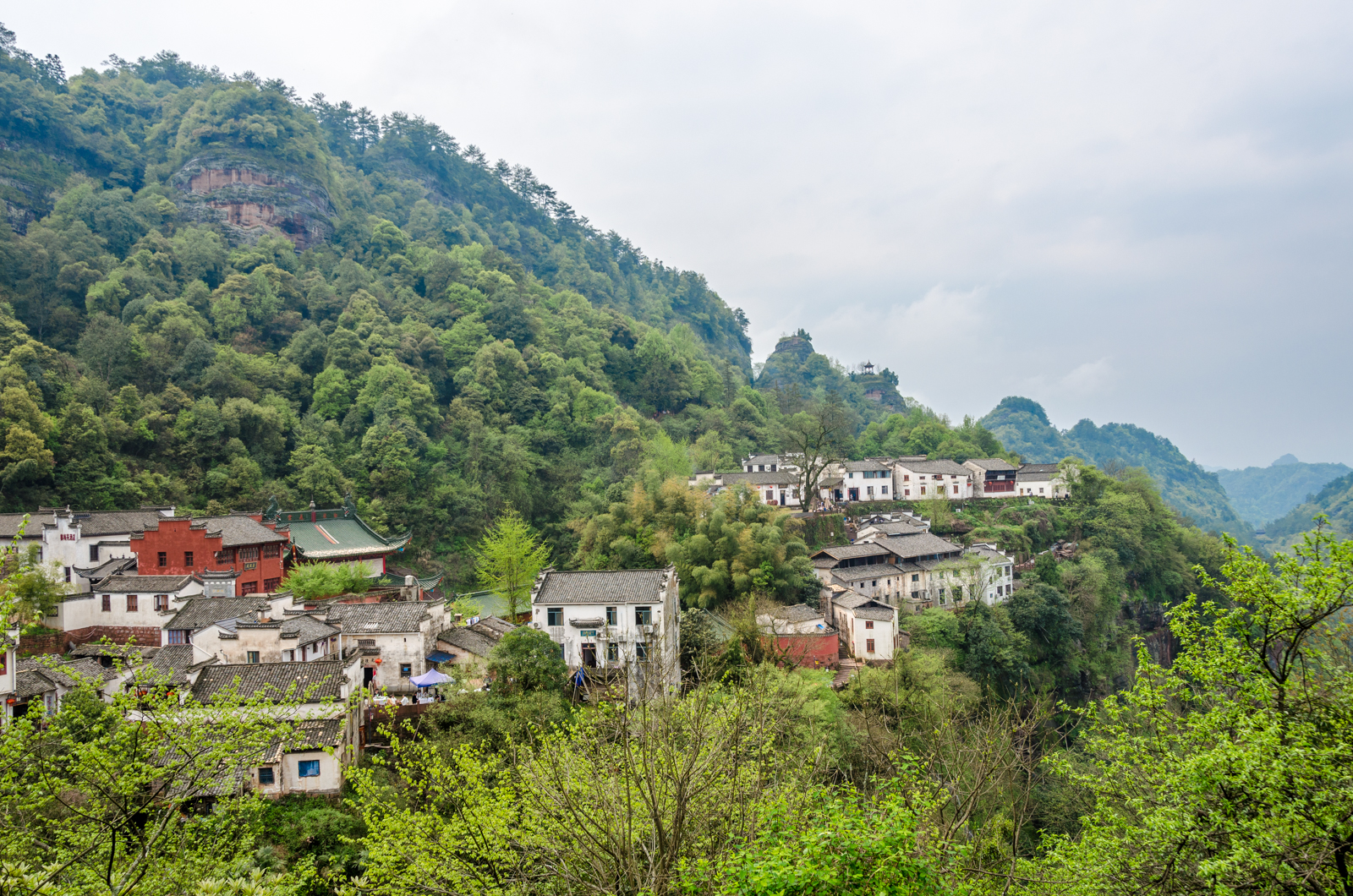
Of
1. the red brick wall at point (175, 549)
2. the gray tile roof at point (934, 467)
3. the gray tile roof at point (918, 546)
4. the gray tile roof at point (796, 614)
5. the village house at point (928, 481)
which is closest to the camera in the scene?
the red brick wall at point (175, 549)

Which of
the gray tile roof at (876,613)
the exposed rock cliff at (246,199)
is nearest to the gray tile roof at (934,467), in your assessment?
the gray tile roof at (876,613)

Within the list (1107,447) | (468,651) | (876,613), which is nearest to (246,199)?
(468,651)

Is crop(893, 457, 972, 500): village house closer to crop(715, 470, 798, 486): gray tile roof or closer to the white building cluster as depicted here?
the white building cluster

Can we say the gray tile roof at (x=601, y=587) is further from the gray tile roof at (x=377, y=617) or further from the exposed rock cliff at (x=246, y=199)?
the exposed rock cliff at (x=246, y=199)

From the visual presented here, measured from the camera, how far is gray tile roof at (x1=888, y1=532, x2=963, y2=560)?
3353cm

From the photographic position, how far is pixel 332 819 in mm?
14312

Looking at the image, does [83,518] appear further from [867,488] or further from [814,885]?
[867,488]

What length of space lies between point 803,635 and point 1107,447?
156176 millimetres

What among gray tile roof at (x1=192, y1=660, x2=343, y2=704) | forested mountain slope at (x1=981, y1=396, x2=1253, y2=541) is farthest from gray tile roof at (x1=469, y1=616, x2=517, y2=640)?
forested mountain slope at (x1=981, y1=396, x2=1253, y2=541)

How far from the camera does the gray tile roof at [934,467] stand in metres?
46.5

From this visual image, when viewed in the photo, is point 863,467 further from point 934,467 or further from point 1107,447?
point 1107,447

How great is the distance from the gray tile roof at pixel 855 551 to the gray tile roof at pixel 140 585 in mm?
26473

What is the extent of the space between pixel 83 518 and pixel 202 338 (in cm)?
1924

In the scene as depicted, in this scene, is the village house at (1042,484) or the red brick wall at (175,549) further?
the village house at (1042,484)
